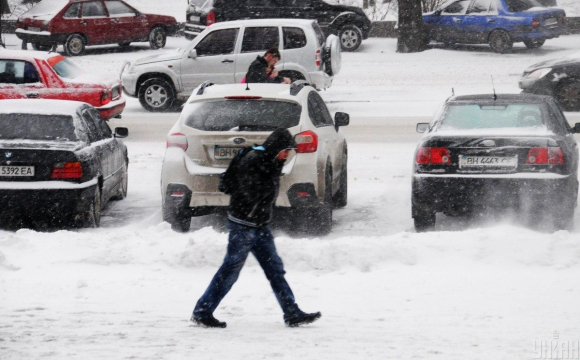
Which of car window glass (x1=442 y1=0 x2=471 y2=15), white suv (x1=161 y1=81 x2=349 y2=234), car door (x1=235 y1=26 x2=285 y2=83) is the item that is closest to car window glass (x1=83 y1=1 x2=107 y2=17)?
car window glass (x1=442 y1=0 x2=471 y2=15)

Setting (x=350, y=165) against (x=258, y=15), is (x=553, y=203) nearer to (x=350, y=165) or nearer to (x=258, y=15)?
(x=350, y=165)

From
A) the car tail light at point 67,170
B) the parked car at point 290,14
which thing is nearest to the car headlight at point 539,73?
the parked car at point 290,14

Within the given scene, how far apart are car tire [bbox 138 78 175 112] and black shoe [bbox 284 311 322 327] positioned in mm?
15082

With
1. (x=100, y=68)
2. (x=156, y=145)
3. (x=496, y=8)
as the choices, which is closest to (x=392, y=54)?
(x=496, y=8)

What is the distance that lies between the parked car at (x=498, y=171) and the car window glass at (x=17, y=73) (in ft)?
31.3

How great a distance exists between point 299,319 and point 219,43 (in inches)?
591

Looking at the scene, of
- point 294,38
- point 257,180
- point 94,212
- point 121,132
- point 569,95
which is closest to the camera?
point 257,180

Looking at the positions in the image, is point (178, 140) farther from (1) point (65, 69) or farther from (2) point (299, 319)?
(1) point (65, 69)

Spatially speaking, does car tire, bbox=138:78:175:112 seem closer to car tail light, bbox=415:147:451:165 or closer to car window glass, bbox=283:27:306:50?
car window glass, bbox=283:27:306:50

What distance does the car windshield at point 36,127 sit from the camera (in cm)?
1094

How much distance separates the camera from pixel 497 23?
95.2 feet

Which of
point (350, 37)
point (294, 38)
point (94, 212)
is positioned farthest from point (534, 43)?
point (94, 212)

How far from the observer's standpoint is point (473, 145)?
9.84 metres

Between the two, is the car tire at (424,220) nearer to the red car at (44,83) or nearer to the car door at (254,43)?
the red car at (44,83)
